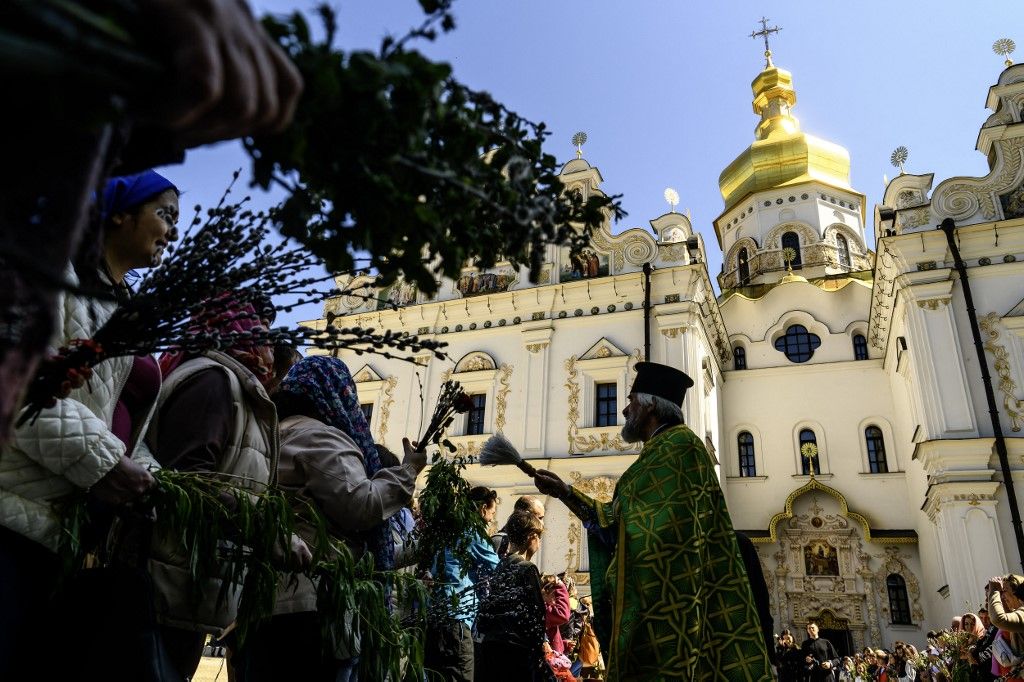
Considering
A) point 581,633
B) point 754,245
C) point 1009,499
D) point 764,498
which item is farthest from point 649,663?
point 754,245

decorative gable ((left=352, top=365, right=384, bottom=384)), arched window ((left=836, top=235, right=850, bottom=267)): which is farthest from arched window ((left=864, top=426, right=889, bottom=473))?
decorative gable ((left=352, top=365, right=384, bottom=384))

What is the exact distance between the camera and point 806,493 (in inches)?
735

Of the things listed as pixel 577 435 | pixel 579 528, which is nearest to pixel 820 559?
pixel 579 528

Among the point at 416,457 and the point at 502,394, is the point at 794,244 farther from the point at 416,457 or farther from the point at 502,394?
the point at 416,457

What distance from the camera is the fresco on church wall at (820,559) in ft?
58.7

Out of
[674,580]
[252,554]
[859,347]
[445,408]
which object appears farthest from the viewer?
[859,347]

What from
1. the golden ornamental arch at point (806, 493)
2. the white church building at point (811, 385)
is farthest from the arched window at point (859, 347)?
the golden ornamental arch at point (806, 493)

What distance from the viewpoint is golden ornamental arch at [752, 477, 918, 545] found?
1773cm

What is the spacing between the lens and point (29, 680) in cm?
166

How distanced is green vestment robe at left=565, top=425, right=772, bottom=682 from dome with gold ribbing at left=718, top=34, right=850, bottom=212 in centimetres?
2556

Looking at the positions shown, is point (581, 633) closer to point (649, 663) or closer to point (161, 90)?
point (649, 663)

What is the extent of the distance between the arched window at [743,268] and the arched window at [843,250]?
3.10 meters

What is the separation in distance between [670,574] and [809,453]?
17805mm

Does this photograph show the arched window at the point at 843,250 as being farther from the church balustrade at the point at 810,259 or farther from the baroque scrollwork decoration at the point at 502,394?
the baroque scrollwork decoration at the point at 502,394
